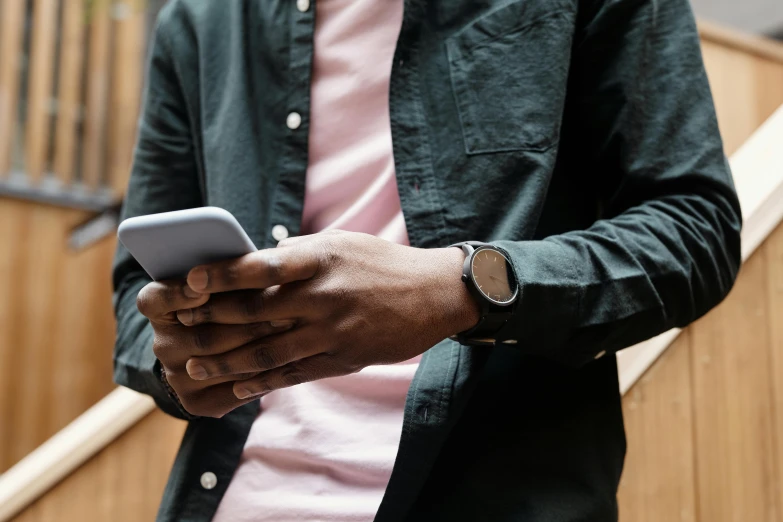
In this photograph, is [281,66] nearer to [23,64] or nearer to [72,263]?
[72,263]

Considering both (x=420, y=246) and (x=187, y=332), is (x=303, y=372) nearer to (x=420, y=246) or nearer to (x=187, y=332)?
(x=187, y=332)

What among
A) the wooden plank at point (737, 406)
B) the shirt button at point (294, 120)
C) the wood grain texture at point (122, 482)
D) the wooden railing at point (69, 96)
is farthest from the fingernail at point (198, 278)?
the wooden railing at point (69, 96)

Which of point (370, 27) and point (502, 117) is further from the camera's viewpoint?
point (370, 27)

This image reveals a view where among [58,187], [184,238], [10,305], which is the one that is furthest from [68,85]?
[184,238]

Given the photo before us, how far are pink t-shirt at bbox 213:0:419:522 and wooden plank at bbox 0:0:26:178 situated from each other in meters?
2.92

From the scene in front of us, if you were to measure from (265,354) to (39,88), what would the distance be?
A: 134 inches

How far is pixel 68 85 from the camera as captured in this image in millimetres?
3611

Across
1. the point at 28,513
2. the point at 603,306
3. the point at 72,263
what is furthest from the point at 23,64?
the point at 603,306

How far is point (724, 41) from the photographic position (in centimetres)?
193

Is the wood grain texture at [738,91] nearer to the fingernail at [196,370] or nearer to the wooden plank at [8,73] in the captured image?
the fingernail at [196,370]

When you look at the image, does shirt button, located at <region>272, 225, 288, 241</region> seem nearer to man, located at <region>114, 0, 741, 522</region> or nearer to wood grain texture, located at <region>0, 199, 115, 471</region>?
man, located at <region>114, 0, 741, 522</region>

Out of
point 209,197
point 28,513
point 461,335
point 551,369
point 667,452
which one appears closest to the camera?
point 461,335

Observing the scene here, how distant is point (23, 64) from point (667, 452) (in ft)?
11.1

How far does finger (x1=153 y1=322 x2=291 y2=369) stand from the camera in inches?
22.3
